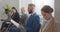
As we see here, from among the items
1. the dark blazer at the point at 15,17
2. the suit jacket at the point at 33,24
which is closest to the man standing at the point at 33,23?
the suit jacket at the point at 33,24

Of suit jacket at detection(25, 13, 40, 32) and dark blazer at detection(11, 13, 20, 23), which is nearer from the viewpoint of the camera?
suit jacket at detection(25, 13, 40, 32)

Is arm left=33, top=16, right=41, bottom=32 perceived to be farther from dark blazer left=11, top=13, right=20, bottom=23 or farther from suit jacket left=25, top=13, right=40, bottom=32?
dark blazer left=11, top=13, right=20, bottom=23

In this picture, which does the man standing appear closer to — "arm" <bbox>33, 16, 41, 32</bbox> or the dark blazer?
"arm" <bbox>33, 16, 41, 32</bbox>

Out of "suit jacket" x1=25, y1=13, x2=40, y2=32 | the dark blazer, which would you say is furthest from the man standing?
the dark blazer

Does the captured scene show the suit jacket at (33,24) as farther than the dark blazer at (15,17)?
No

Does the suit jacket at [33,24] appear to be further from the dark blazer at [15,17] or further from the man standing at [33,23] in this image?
the dark blazer at [15,17]

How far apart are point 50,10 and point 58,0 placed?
1.01 m

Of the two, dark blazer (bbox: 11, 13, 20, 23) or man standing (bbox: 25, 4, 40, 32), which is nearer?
man standing (bbox: 25, 4, 40, 32)

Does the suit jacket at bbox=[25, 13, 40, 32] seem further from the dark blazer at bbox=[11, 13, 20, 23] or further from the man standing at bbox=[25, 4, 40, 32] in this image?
the dark blazer at bbox=[11, 13, 20, 23]

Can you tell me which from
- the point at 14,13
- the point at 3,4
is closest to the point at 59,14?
the point at 14,13

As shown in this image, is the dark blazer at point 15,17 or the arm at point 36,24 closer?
the arm at point 36,24

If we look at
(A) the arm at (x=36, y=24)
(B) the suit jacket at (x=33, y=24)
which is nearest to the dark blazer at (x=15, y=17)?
(B) the suit jacket at (x=33, y=24)

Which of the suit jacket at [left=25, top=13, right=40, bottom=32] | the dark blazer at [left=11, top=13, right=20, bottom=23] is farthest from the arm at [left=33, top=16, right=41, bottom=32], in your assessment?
the dark blazer at [left=11, top=13, right=20, bottom=23]

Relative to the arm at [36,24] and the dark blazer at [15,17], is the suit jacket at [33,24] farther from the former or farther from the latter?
the dark blazer at [15,17]
